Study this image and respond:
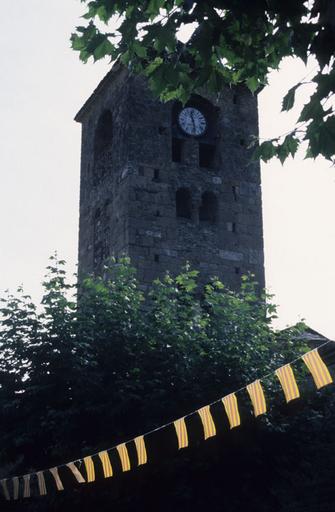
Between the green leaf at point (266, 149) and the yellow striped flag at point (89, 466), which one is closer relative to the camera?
the green leaf at point (266, 149)

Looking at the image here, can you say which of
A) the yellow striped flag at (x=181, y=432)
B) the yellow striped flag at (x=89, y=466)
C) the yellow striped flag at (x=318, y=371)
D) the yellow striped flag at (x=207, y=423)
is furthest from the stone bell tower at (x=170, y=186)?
the yellow striped flag at (x=318, y=371)

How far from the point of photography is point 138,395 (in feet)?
41.5

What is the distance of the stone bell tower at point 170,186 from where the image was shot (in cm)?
2139

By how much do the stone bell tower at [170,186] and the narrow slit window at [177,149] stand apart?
0.12ft

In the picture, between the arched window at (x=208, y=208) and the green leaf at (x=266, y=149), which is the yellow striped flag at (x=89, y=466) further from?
the arched window at (x=208, y=208)

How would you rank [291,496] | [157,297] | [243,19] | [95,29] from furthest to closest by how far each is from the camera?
1. [291,496]
2. [157,297]
3. [95,29]
4. [243,19]

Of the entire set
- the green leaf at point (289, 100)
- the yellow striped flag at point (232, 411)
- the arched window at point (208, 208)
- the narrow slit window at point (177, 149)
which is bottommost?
the yellow striped flag at point (232, 411)

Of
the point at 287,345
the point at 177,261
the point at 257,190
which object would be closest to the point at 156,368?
the point at 287,345

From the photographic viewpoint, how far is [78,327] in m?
13.2

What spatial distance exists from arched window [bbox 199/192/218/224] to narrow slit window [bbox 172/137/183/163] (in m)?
1.37

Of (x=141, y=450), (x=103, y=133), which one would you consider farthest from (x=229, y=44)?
(x=103, y=133)

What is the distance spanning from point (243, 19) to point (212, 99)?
17316 millimetres

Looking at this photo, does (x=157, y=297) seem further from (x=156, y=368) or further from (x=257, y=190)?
(x=257, y=190)

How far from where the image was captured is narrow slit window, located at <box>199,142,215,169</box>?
23750 millimetres
